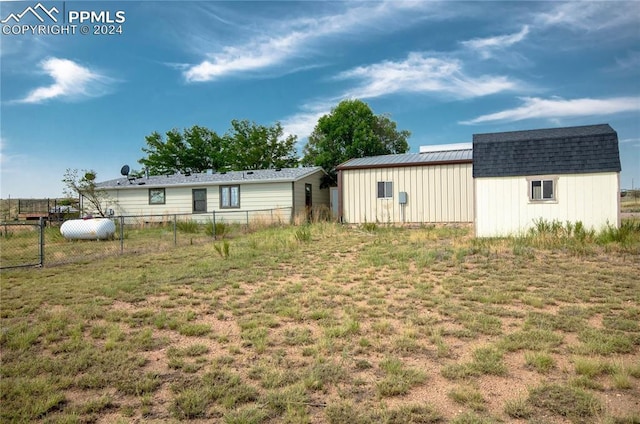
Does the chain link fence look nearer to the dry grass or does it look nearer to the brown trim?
the dry grass

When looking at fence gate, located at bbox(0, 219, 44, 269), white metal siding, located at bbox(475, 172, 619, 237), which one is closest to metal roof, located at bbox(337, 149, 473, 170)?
white metal siding, located at bbox(475, 172, 619, 237)

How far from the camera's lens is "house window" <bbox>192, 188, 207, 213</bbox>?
21.5m

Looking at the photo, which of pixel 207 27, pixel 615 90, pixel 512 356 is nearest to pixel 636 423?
pixel 512 356

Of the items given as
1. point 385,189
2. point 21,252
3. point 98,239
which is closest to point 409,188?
point 385,189

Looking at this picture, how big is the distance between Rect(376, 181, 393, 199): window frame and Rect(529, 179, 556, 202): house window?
22.3 feet

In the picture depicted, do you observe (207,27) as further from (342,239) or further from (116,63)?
(342,239)

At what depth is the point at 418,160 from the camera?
17.6 metres

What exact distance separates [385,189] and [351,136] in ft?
50.5

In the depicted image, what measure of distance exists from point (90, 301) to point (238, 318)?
8.23ft

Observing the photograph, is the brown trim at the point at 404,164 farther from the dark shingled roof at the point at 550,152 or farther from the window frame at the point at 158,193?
the window frame at the point at 158,193

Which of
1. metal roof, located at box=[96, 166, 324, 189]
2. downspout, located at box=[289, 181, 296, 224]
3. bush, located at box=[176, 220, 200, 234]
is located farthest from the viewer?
metal roof, located at box=[96, 166, 324, 189]

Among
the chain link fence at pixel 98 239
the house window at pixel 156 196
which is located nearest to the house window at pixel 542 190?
the chain link fence at pixel 98 239

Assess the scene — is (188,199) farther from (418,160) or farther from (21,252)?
(418,160)

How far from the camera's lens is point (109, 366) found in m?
3.50
